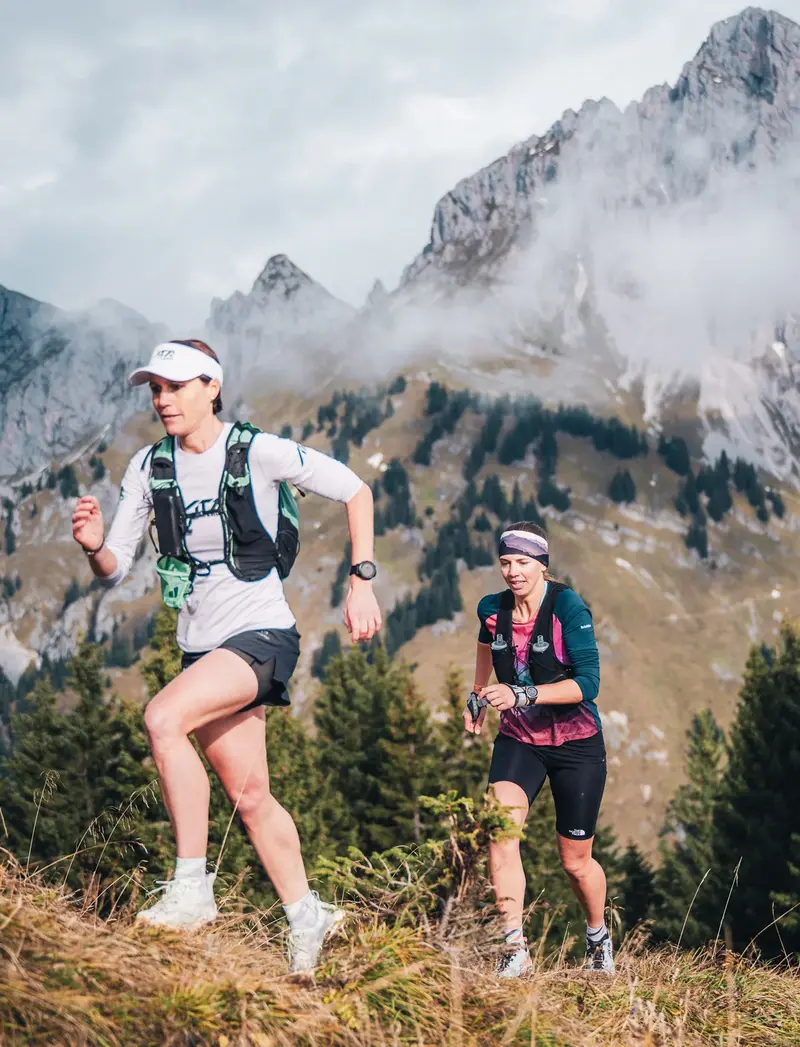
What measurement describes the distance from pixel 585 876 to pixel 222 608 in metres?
3.72

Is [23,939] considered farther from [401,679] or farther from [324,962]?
[401,679]

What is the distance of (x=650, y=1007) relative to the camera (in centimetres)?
425

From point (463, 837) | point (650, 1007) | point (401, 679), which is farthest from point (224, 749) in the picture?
point (401, 679)

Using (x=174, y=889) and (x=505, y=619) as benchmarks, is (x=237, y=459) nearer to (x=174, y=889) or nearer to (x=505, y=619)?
(x=174, y=889)

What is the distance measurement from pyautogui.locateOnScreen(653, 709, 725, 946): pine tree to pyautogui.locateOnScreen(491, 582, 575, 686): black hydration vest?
934 inches

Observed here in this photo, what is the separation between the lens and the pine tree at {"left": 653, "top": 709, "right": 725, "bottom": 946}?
106ft

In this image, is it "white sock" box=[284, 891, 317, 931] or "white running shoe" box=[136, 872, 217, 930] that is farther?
"white sock" box=[284, 891, 317, 931]

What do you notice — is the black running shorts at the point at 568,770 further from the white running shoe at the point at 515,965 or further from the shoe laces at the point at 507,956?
the shoe laces at the point at 507,956

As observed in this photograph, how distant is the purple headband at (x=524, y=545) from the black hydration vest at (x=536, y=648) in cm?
26

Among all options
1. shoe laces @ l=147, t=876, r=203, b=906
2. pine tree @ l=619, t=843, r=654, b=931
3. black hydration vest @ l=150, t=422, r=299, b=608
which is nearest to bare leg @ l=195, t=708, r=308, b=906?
shoe laces @ l=147, t=876, r=203, b=906

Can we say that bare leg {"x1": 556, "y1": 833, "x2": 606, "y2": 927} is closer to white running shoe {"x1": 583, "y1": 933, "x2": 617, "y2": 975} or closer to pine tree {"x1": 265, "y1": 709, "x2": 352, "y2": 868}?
white running shoe {"x1": 583, "y1": 933, "x2": 617, "y2": 975}

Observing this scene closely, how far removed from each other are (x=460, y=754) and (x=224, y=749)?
35482 mm

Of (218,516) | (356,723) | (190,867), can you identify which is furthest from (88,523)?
(356,723)

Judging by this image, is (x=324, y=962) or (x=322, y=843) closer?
(x=324, y=962)
